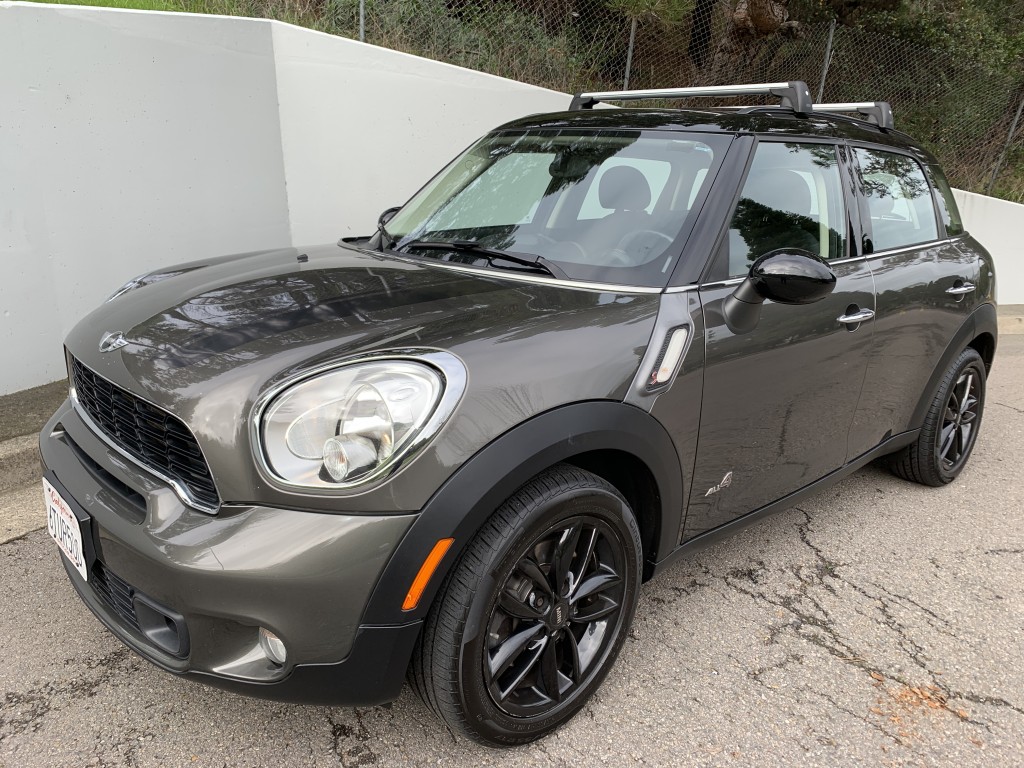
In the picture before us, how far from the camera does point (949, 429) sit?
3.73 metres

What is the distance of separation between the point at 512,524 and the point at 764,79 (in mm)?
8613

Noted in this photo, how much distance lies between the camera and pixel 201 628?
5.31 feet

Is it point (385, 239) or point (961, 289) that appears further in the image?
point (961, 289)

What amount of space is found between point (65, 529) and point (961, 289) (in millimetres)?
3604

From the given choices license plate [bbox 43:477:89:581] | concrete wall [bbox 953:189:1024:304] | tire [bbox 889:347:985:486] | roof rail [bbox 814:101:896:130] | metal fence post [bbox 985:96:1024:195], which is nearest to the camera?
license plate [bbox 43:477:89:581]

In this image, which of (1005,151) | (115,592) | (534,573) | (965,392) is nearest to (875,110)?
(965,392)

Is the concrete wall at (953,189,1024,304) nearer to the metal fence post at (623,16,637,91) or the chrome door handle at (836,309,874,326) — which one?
the metal fence post at (623,16,637,91)

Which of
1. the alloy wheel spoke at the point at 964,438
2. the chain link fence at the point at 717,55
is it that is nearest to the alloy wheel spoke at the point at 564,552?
the alloy wheel spoke at the point at 964,438

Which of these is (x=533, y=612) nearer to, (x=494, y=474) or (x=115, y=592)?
(x=494, y=474)

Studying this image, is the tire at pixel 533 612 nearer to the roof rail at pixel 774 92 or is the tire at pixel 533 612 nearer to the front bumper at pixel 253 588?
the front bumper at pixel 253 588

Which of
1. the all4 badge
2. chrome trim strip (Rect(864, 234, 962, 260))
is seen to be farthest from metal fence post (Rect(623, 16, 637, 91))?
the all4 badge

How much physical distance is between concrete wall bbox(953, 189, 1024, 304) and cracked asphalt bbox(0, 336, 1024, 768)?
711cm

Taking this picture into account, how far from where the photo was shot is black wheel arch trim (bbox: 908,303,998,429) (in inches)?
133

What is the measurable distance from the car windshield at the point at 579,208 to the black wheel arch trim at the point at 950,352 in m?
1.70
